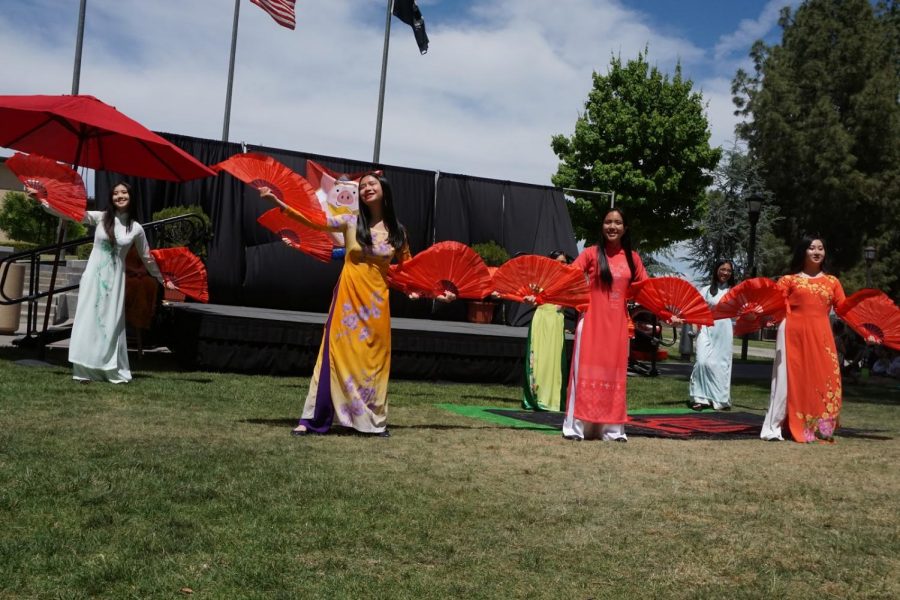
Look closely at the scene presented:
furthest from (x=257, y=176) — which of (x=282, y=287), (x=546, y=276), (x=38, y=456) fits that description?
(x=282, y=287)

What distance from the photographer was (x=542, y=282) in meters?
6.34

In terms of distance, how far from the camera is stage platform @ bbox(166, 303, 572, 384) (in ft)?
30.3

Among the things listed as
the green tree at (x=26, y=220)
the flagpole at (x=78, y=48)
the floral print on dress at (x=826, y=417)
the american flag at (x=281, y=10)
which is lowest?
the floral print on dress at (x=826, y=417)

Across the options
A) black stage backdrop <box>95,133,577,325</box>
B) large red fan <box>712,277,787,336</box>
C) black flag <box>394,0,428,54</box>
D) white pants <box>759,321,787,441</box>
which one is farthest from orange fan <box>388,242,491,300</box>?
black flag <box>394,0,428,54</box>

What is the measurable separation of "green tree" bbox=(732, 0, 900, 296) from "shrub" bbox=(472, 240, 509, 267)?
84.2 ft

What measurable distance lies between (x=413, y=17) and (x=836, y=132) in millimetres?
21783

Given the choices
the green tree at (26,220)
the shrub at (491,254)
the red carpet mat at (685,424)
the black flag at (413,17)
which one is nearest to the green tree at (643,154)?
the black flag at (413,17)

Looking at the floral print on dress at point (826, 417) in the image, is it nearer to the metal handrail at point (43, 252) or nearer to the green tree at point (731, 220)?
the metal handrail at point (43, 252)

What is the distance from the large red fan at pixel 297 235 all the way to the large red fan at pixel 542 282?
1.78m

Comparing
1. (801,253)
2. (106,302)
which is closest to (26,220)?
(106,302)

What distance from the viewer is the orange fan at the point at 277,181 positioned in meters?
6.01

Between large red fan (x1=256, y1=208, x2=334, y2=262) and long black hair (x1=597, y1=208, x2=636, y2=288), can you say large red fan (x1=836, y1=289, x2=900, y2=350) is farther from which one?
large red fan (x1=256, y1=208, x2=334, y2=262)

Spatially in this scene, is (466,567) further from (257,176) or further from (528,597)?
(257,176)

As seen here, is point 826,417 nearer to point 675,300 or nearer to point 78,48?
point 675,300
